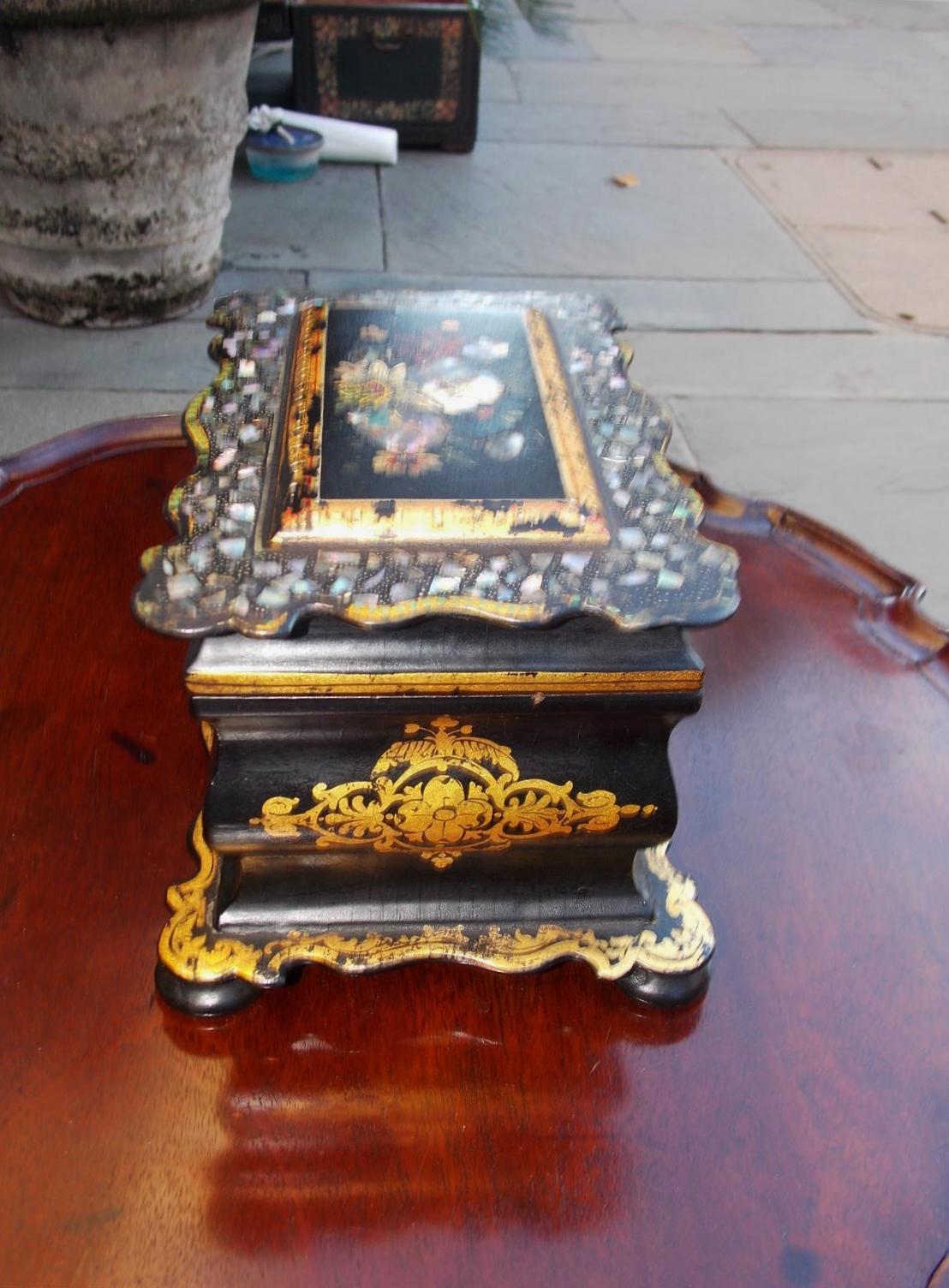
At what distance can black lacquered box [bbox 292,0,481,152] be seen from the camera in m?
3.20

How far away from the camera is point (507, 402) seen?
857mm

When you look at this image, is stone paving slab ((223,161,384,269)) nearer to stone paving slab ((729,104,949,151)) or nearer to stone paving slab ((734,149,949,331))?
stone paving slab ((734,149,949,331))

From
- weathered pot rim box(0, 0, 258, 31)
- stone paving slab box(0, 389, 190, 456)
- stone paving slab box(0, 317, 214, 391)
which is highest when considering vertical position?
weathered pot rim box(0, 0, 258, 31)

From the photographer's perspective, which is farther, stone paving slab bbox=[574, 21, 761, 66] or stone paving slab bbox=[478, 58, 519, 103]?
stone paving slab bbox=[574, 21, 761, 66]

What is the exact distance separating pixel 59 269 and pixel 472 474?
196cm

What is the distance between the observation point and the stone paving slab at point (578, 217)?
293 cm

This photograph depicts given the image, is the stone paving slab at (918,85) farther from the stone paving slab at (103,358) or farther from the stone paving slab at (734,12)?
the stone paving slab at (103,358)

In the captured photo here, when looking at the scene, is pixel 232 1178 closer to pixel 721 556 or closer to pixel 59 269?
pixel 721 556

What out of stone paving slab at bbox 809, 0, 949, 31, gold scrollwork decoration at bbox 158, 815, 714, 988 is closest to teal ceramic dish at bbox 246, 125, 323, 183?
gold scrollwork decoration at bbox 158, 815, 714, 988

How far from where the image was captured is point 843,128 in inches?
157

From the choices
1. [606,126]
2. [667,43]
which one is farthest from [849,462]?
[667,43]

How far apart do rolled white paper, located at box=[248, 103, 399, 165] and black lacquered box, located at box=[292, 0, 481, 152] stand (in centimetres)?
8

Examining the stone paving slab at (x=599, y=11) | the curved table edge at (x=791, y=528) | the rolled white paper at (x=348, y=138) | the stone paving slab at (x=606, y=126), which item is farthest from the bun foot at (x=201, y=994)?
the stone paving slab at (x=599, y=11)

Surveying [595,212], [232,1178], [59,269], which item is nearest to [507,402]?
[232,1178]
